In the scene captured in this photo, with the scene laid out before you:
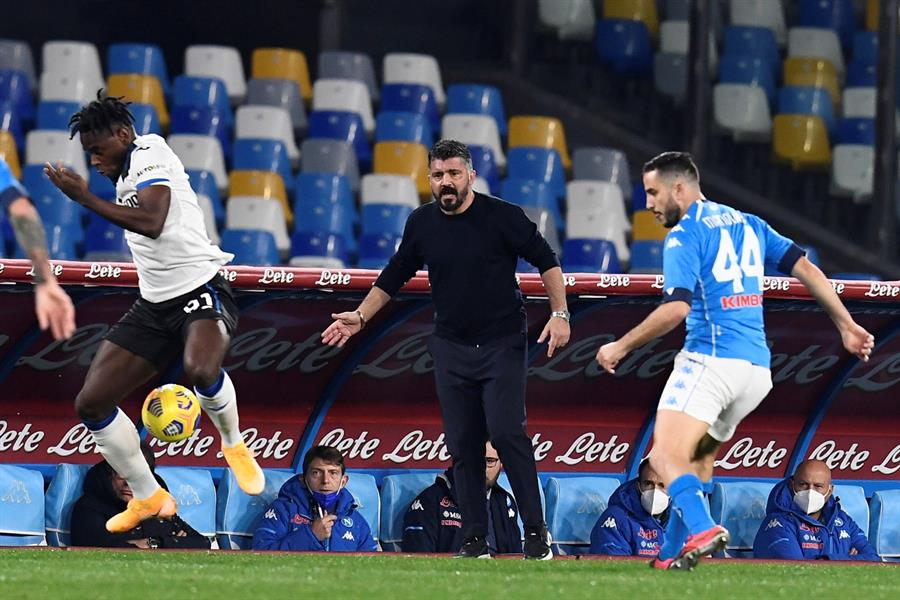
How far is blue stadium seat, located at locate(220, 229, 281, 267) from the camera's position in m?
13.8

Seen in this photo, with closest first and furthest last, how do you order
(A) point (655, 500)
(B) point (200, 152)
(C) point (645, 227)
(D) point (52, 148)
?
(A) point (655, 500) < (D) point (52, 148) < (B) point (200, 152) < (C) point (645, 227)

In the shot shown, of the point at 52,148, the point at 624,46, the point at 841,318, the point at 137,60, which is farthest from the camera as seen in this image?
the point at 624,46

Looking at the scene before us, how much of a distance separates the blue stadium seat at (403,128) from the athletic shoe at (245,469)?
8.09 meters

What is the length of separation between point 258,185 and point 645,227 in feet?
11.2

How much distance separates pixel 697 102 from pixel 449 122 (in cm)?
248

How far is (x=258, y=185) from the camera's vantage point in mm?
14781

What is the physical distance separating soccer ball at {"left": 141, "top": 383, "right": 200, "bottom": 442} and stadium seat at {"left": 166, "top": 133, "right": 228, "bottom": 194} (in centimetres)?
683

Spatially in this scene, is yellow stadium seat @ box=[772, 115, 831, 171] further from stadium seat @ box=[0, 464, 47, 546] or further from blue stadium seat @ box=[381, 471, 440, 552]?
stadium seat @ box=[0, 464, 47, 546]

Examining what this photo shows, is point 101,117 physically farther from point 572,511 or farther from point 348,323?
point 572,511

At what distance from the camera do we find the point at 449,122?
16.0 m

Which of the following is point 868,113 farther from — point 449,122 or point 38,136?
point 38,136

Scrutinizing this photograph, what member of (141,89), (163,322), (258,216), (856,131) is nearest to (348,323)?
(163,322)

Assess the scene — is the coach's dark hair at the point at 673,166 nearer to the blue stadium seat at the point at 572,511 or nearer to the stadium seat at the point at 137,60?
the blue stadium seat at the point at 572,511

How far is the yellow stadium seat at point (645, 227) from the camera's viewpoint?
15164mm
